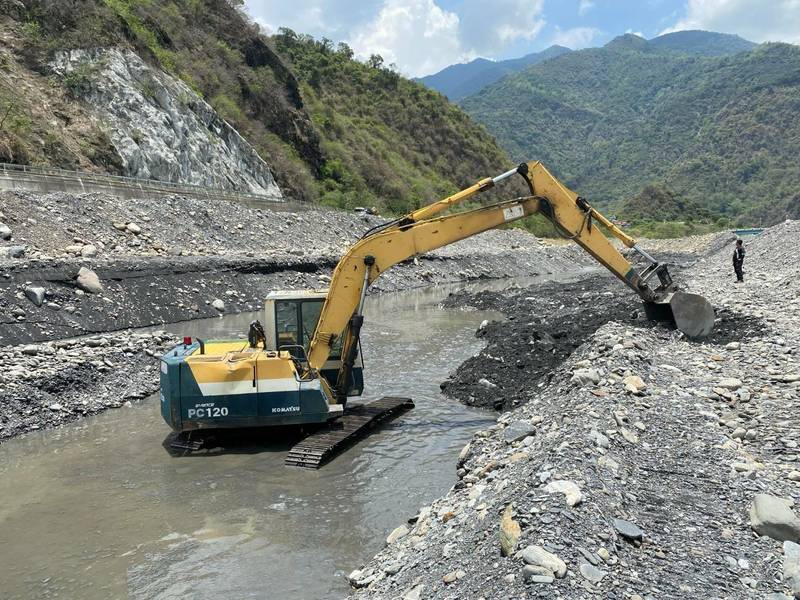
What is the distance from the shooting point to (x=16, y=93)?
29141mm

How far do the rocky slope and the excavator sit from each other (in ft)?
7.64

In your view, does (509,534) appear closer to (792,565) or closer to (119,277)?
(792,565)

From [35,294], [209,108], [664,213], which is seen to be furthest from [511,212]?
[664,213]

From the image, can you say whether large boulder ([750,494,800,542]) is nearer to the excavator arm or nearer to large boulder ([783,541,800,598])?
large boulder ([783,541,800,598])

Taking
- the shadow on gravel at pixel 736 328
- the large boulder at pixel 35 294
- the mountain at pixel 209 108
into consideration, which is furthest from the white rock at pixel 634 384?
the mountain at pixel 209 108

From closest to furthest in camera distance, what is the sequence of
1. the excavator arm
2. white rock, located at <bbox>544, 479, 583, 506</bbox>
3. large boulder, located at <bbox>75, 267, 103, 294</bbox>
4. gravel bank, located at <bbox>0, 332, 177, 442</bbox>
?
white rock, located at <bbox>544, 479, 583, 506</bbox> < the excavator arm < gravel bank, located at <bbox>0, 332, 177, 442</bbox> < large boulder, located at <bbox>75, 267, 103, 294</bbox>

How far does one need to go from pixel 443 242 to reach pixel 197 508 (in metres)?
5.32

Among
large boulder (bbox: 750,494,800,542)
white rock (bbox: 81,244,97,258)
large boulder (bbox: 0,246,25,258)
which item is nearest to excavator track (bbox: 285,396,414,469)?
large boulder (bbox: 750,494,800,542)

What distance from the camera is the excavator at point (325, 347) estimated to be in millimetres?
9070

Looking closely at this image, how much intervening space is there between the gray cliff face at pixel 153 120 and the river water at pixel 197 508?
2564cm

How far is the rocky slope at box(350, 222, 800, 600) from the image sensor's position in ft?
14.0

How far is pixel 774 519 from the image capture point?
4715mm

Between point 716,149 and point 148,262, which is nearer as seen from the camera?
point 148,262

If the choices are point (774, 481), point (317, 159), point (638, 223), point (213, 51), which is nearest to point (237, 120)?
point (213, 51)
